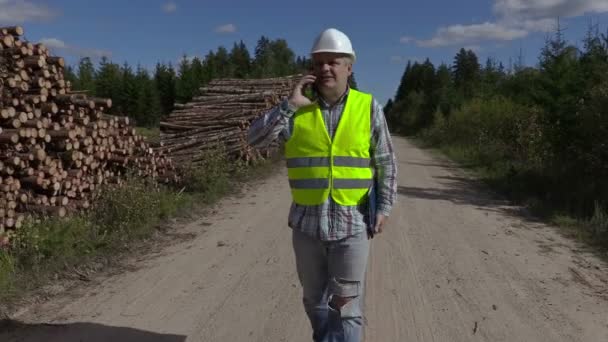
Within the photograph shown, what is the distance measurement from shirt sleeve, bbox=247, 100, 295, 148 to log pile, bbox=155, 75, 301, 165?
323 inches

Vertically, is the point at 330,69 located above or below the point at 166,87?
below

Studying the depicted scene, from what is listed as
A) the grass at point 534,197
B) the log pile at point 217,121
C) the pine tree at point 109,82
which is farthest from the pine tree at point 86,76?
the grass at point 534,197

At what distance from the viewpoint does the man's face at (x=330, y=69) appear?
2781 mm

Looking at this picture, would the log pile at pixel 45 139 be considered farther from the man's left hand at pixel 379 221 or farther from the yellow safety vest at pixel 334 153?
the man's left hand at pixel 379 221

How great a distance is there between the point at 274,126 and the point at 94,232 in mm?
4336

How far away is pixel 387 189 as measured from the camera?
2980mm

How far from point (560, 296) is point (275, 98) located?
12268 millimetres

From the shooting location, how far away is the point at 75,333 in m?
4.04

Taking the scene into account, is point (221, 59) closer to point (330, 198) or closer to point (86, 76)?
point (86, 76)

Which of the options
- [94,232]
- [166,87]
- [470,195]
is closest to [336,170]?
[94,232]

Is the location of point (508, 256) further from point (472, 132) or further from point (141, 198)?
point (472, 132)

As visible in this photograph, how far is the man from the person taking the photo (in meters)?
2.83

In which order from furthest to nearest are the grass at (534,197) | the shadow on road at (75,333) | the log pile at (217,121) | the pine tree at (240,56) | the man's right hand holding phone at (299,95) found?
the pine tree at (240,56) → the log pile at (217,121) → the grass at (534,197) → the shadow on road at (75,333) → the man's right hand holding phone at (299,95)

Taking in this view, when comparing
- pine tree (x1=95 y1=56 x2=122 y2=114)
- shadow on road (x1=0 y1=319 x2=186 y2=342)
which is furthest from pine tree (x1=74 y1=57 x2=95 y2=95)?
shadow on road (x1=0 y1=319 x2=186 y2=342)
